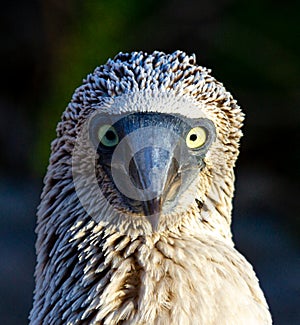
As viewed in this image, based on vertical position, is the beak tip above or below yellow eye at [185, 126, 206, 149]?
below

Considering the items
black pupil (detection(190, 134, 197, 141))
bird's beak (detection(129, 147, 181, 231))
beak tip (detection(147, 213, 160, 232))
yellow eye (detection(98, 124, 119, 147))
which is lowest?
beak tip (detection(147, 213, 160, 232))

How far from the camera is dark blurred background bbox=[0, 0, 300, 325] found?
8.56 m

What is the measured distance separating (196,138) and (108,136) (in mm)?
344

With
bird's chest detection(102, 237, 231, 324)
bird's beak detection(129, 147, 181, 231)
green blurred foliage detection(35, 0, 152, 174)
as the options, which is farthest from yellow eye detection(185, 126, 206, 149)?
green blurred foliage detection(35, 0, 152, 174)

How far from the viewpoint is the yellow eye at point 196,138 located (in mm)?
3043

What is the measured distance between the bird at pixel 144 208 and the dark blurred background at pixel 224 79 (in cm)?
491

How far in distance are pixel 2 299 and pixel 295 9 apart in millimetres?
4304

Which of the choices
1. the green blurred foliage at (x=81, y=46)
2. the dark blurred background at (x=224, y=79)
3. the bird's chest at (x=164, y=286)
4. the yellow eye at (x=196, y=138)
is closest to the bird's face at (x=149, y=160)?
the yellow eye at (x=196, y=138)

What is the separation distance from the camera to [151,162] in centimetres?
278

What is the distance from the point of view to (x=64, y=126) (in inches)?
131

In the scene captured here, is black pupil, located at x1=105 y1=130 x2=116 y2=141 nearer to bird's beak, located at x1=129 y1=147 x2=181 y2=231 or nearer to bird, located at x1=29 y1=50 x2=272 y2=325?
bird, located at x1=29 y1=50 x2=272 y2=325

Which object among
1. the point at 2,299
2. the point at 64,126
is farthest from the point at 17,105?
the point at 64,126

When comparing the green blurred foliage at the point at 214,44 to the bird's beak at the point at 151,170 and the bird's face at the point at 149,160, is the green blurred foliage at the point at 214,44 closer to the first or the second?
the bird's face at the point at 149,160

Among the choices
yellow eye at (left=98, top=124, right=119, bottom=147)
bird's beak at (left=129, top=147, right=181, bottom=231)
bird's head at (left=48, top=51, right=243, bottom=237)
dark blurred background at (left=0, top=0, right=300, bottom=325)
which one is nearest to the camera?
bird's beak at (left=129, top=147, right=181, bottom=231)
